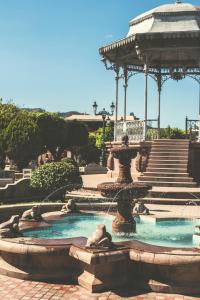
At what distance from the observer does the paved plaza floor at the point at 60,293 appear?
696 centimetres

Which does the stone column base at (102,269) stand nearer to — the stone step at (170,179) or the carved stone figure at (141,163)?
the stone step at (170,179)

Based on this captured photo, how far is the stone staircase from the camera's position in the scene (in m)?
19.8

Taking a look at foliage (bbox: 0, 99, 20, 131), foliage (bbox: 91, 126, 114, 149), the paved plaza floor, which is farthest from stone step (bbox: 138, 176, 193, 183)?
foliage (bbox: 91, 126, 114, 149)

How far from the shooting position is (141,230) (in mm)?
11898

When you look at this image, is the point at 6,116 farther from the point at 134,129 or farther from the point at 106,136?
the point at 134,129

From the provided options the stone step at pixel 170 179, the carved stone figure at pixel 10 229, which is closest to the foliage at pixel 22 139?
the stone step at pixel 170 179

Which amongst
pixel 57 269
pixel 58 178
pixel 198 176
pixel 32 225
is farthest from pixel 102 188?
pixel 198 176

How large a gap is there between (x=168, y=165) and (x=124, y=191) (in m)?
10.5

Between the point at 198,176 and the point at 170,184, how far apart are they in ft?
7.82

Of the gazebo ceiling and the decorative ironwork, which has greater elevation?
the gazebo ceiling

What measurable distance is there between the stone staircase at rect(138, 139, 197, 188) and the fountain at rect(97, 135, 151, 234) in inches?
340

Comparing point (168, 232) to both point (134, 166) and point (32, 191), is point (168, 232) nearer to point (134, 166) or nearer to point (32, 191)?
point (32, 191)

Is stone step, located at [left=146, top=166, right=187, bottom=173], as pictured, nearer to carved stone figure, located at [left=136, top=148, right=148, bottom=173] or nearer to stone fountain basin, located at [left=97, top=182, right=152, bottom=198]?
carved stone figure, located at [left=136, top=148, right=148, bottom=173]

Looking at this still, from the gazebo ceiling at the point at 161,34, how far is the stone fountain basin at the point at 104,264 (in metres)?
Result: 14.7
